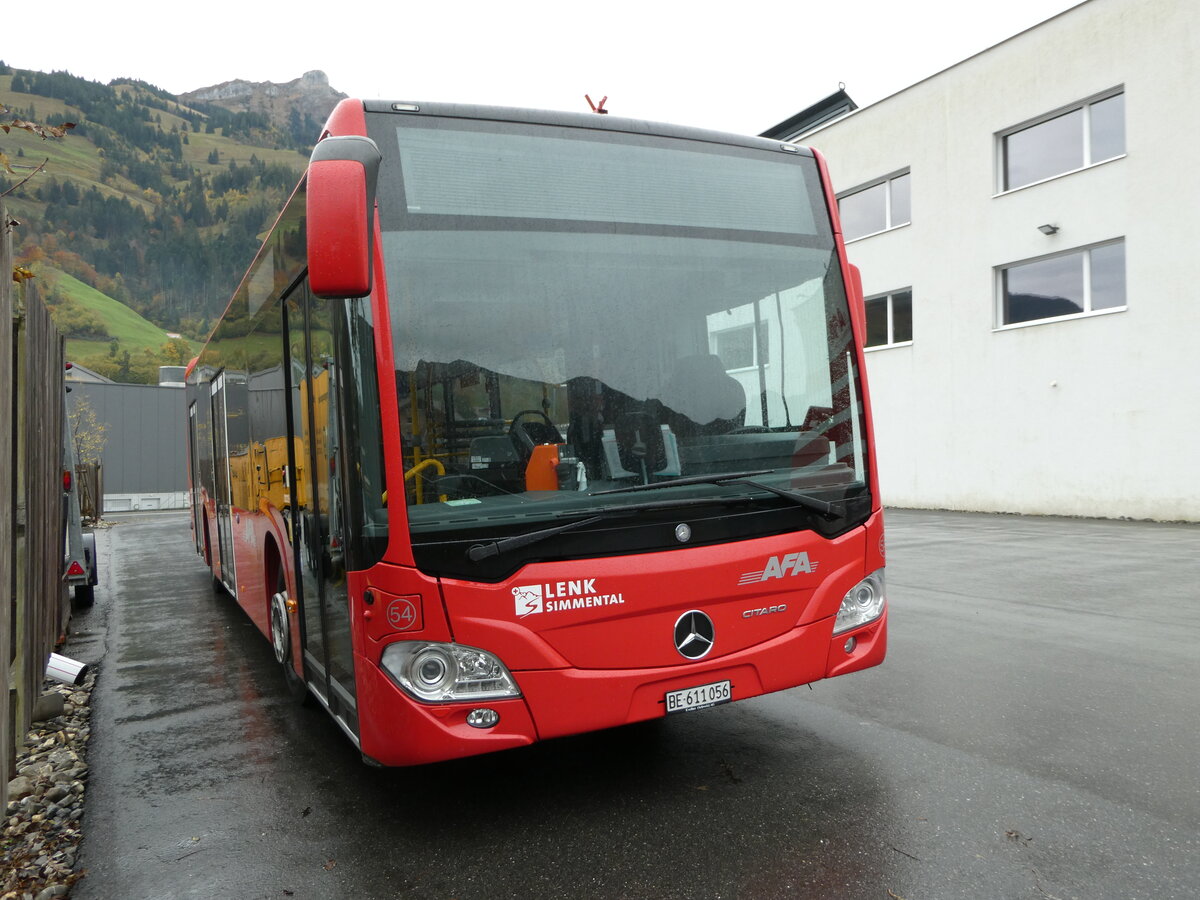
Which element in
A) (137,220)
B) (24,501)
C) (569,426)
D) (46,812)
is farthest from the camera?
(137,220)

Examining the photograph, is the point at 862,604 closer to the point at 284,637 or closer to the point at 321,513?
the point at 321,513

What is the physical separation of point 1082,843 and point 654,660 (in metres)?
1.65

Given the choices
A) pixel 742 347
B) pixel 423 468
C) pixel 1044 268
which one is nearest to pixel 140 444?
pixel 1044 268

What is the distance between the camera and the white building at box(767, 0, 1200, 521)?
15.5m

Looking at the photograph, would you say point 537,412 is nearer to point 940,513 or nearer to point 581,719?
point 581,719

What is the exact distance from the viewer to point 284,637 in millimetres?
5746

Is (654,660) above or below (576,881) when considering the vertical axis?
above

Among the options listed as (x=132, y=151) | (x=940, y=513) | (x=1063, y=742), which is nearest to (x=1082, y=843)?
(x=1063, y=742)

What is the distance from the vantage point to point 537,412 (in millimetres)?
3588

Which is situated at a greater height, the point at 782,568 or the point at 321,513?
the point at 321,513

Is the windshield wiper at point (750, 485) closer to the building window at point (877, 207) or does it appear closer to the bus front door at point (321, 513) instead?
the bus front door at point (321, 513)

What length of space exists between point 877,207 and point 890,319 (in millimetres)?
2788

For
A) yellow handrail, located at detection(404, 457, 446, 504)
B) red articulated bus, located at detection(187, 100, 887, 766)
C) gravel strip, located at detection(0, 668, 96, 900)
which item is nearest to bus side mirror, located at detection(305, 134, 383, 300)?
red articulated bus, located at detection(187, 100, 887, 766)

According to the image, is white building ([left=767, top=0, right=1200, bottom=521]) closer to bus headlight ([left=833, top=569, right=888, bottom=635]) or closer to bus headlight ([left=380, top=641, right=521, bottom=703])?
bus headlight ([left=833, top=569, right=888, bottom=635])
